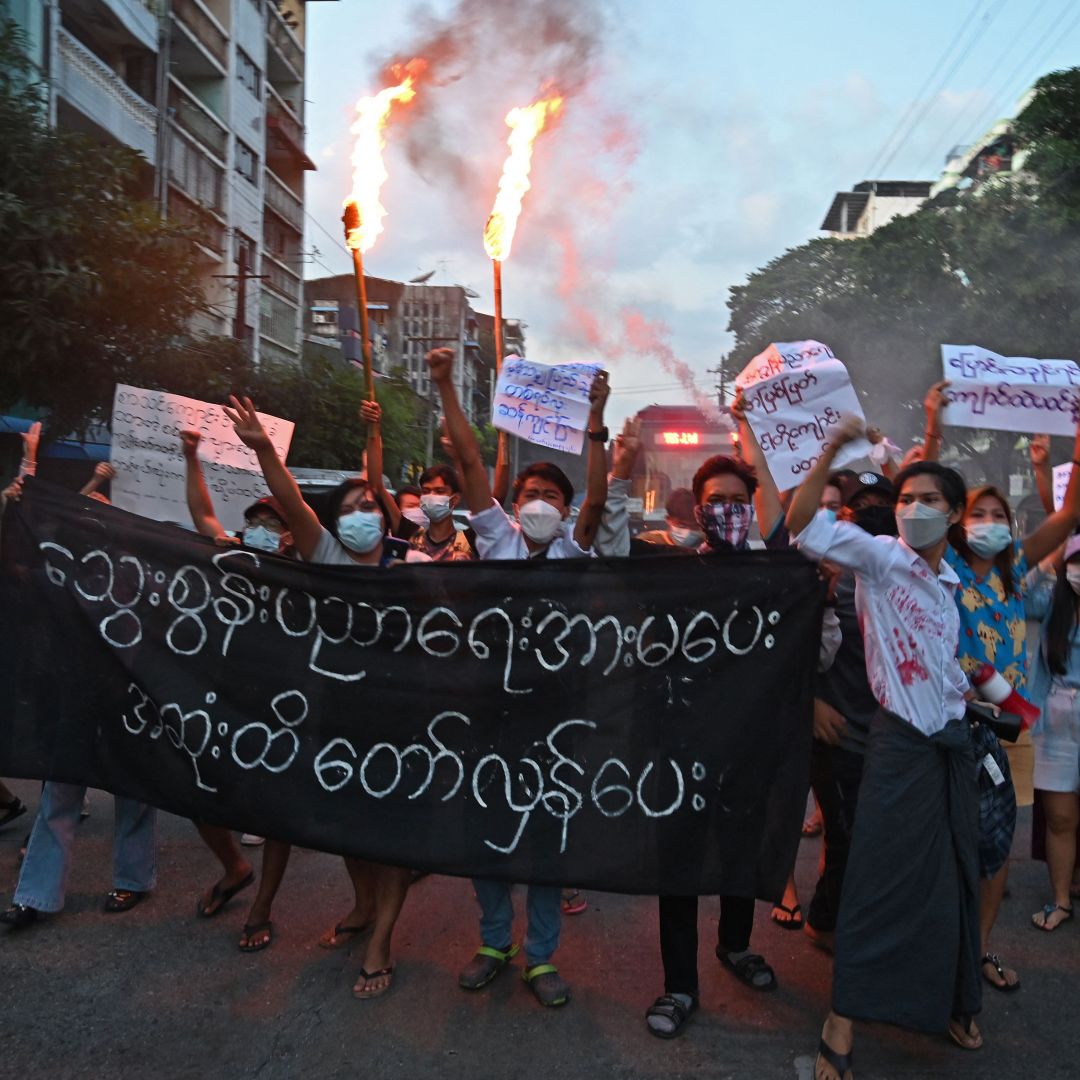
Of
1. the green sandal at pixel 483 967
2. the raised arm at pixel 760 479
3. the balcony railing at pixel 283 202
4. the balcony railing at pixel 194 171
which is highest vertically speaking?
the balcony railing at pixel 283 202

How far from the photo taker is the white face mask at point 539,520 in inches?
165

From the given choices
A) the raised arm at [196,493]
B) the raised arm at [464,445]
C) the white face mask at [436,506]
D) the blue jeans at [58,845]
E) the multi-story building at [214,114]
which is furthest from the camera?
the multi-story building at [214,114]

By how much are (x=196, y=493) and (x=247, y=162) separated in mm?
31790

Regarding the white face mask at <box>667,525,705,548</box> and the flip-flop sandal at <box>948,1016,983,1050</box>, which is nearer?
the flip-flop sandal at <box>948,1016,983,1050</box>

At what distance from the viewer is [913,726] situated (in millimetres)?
3309

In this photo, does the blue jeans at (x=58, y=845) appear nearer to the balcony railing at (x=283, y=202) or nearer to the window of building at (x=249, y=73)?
the window of building at (x=249, y=73)

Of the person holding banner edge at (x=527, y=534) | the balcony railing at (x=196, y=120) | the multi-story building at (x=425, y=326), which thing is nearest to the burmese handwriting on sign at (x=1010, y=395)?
the person holding banner edge at (x=527, y=534)

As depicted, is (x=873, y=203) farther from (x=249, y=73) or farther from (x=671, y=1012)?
(x=671, y=1012)

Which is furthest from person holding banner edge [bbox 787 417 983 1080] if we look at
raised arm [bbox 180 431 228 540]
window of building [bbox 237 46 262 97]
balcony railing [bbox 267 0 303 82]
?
balcony railing [bbox 267 0 303 82]

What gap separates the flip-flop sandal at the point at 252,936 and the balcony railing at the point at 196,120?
2592 cm

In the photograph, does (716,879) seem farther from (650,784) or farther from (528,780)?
(528,780)

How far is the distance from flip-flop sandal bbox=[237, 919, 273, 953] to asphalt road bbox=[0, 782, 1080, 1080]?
0.06 meters

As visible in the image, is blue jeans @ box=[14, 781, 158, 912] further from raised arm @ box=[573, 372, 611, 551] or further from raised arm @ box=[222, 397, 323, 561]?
raised arm @ box=[573, 372, 611, 551]

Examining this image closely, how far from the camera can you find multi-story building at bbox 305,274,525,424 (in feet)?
227
